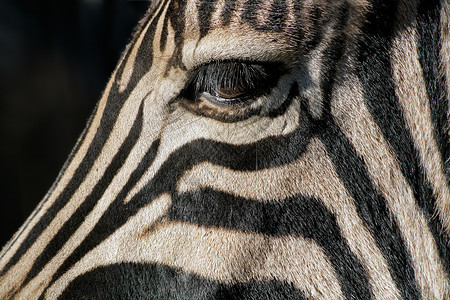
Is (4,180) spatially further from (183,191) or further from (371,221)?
(371,221)

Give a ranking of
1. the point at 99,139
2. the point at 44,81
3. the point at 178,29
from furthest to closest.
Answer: the point at 44,81, the point at 99,139, the point at 178,29

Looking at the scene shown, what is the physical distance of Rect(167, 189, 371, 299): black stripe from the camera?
3.63 feet

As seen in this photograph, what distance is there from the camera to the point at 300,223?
44.0 inches

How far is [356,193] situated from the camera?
112cm

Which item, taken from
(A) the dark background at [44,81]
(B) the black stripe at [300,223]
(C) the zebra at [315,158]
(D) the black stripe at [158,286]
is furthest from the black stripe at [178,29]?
(A) the dark background at [44,81]

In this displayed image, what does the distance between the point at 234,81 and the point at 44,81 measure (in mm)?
3868

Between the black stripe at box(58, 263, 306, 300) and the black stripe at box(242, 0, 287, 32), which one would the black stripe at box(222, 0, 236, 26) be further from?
the black stripe at box(58, 263, 306, 300)

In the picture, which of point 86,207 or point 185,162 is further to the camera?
point 86,207

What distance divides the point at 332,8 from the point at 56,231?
1027 millimetres

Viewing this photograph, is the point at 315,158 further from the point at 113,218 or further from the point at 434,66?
the point at 113,218

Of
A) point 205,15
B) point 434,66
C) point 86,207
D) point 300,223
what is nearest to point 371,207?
point 300,223

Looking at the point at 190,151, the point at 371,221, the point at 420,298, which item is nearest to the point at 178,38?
the point at 190,151

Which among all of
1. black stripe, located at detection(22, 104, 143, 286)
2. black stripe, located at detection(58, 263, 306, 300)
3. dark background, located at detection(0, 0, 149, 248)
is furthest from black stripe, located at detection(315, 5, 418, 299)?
dark background, located at detection(0, 0, 149, 248)

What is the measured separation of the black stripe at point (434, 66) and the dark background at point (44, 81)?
405 centimetres
